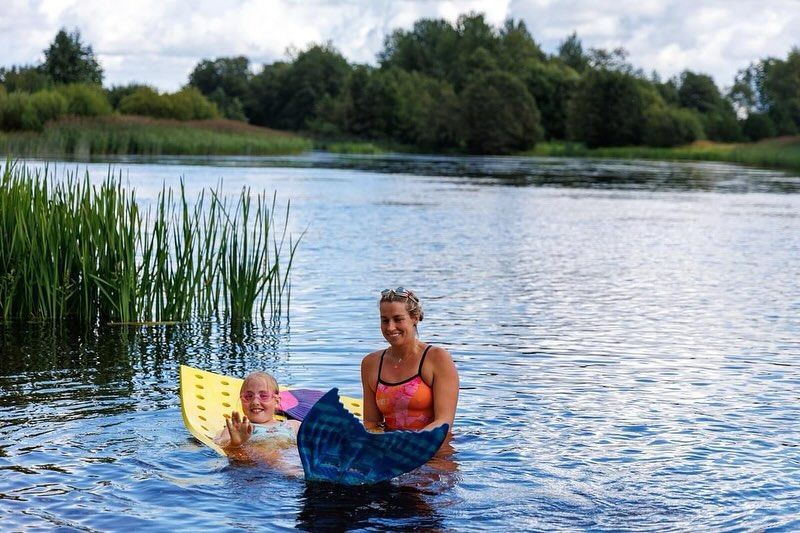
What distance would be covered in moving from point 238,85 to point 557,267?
5519 inches

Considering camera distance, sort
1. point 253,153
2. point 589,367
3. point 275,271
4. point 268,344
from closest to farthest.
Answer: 1. point 589,367
2. point 268,344
3. point 275,271
4. point 253,153

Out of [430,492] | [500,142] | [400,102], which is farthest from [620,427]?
[400,102]

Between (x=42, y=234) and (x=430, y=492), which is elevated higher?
(x=42, y=234)

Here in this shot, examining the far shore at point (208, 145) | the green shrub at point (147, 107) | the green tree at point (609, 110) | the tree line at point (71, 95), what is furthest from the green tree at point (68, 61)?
the green tree at point (609, 110)

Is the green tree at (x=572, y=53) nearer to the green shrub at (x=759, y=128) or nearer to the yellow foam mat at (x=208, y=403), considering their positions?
the green shrub at (x=759, y=128)

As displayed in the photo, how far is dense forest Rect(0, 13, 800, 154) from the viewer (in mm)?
→ 82500

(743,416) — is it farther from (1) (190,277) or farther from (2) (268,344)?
(1) (190,277)

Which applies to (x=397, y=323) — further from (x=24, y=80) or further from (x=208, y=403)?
(x=24, y=80)

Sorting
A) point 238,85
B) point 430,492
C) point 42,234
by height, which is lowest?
point 430,492

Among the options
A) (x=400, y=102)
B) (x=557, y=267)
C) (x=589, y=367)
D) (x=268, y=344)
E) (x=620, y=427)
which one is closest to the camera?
(x=620, y=427)

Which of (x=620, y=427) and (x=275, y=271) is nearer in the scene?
(x=620, y=427)

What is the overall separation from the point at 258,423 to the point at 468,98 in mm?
107672

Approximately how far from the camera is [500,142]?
4380 inches

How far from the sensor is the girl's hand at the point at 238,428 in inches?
314
